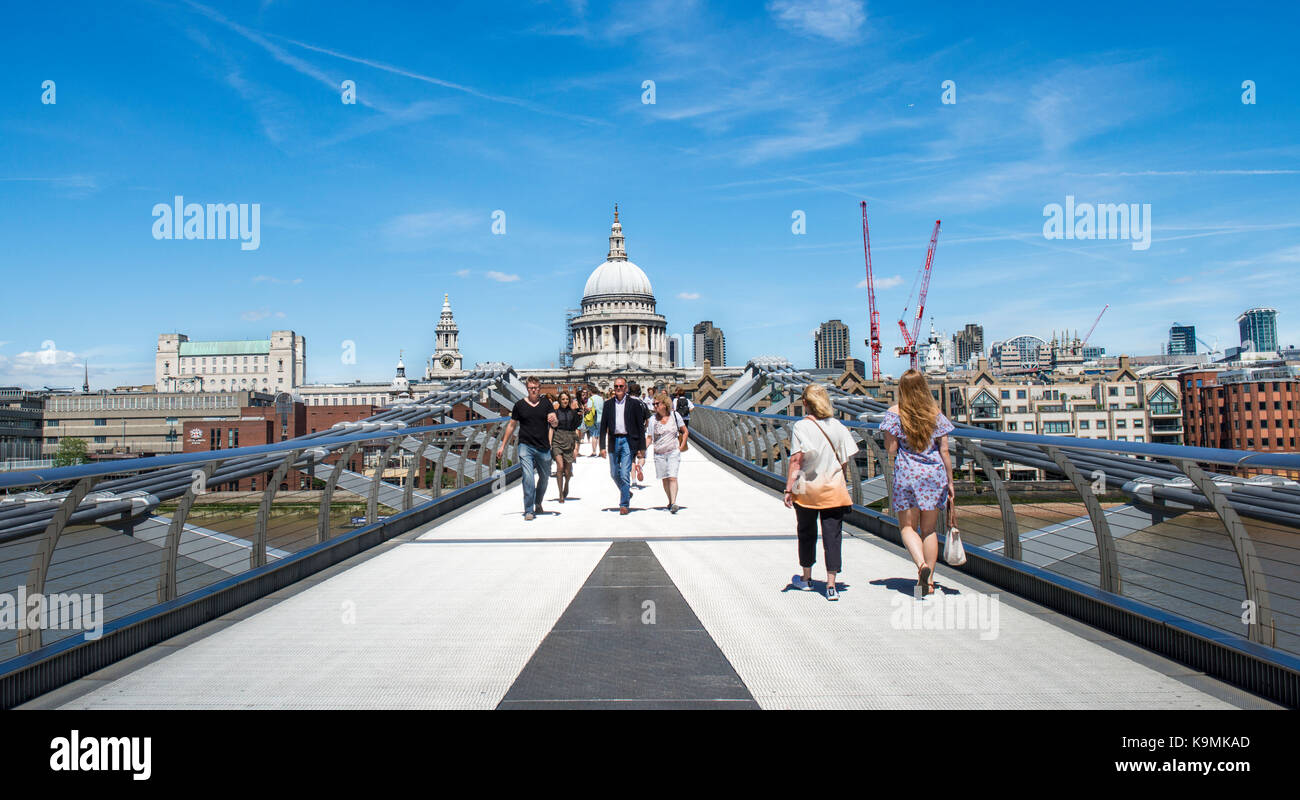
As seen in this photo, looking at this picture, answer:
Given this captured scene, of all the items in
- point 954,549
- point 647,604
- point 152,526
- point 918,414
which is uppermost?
point 918,414

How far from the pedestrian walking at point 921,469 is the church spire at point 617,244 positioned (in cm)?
15700

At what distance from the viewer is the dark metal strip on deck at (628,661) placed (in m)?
4.46

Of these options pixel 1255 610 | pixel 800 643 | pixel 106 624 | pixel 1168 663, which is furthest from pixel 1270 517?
pixel 106 624

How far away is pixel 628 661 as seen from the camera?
511 cm

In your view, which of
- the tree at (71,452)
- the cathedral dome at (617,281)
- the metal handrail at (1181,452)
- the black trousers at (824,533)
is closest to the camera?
the metal handrail at (1181,452)

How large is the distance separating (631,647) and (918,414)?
104 inches

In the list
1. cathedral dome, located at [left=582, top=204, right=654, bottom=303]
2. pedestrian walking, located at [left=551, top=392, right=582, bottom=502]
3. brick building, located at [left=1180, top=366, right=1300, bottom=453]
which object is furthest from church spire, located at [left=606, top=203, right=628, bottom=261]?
pedestrian walking, located at [left=551, top=392, right=582, bottom=502]

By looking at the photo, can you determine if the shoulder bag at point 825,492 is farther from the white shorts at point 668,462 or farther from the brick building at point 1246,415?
the brick building at point 1246,415

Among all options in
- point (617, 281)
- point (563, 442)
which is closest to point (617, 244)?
point (617, 281)

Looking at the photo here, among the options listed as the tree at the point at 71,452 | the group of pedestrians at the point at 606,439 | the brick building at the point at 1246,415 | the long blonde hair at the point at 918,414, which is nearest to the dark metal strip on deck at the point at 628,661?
the long blonde hair at the point at 918,414

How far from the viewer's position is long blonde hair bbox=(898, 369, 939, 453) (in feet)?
21.6

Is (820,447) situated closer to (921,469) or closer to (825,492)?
(825,492)

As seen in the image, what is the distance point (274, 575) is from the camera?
7125 mm
